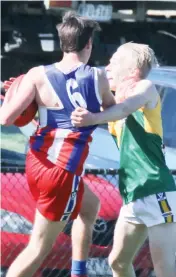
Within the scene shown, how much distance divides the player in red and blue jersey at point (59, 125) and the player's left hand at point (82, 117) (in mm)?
176

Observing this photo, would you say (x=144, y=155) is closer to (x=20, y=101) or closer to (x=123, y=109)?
(x=123, y=109)

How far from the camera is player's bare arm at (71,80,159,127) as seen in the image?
15.7 ft

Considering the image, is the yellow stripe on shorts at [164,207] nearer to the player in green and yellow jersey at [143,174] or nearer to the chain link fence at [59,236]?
the player in green and yellow jersey at [143,174]

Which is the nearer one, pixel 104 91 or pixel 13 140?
pixel 104 91

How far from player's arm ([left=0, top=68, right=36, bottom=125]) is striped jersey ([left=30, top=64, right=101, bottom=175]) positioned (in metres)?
0.10

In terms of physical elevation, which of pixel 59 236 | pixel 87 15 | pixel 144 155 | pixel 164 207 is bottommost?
pixel 87 15

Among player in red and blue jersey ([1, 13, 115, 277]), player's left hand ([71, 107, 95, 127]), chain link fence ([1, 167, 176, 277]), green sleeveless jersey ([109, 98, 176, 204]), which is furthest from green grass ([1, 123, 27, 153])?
player's left hand ([71, 107, 95, 127])

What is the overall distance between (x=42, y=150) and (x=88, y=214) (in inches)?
20.4

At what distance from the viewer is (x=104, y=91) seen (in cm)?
501

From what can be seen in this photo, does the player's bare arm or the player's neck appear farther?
the player's neck

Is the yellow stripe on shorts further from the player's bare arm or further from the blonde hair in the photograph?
the blonde hair

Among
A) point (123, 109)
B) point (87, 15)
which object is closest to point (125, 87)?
point (123, 109)

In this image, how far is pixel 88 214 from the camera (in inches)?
209

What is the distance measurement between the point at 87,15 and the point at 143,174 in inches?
421
